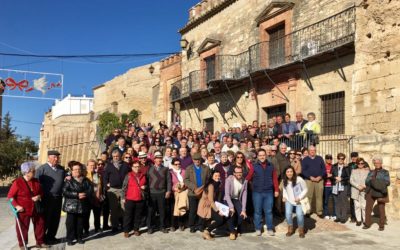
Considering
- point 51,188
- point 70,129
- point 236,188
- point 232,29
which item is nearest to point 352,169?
point 236,188

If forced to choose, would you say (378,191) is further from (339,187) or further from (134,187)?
(134,187)

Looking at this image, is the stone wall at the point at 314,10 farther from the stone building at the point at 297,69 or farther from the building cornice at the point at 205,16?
the building cornice at the point at 205,16

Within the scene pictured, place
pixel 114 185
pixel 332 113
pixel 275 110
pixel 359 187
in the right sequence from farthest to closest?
pixel 275 110 → pixel 332 113 → pixel 359 187 → pixel 114 185

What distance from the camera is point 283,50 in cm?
1523

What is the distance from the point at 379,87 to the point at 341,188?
2835mm

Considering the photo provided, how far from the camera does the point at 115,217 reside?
27.8 feet

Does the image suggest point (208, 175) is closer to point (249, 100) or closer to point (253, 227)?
point (253, 227)

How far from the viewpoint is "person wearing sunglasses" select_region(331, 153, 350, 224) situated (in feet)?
30.6

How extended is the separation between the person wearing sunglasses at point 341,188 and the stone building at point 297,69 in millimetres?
1256

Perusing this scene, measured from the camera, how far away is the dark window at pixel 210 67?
64.1ft

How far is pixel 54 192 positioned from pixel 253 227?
4.16 meters

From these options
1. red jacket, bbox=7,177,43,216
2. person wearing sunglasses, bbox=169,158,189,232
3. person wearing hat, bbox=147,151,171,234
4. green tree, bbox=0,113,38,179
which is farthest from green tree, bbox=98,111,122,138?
red jacket, bbox=7,177,43,216

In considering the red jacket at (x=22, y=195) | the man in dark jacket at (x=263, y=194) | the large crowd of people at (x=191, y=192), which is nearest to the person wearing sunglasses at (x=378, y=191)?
the large crowd of people at (x=191, y=192)

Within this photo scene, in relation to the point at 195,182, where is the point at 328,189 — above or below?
below
